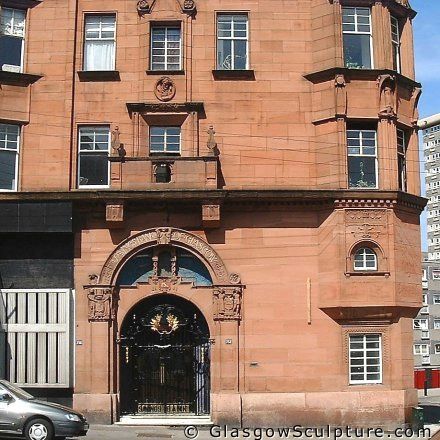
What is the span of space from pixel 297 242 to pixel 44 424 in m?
9.89

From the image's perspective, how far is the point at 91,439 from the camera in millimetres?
20375

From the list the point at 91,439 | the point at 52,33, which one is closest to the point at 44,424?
the point at 91,439

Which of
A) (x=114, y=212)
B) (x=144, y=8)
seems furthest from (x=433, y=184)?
(x=114, y=212)

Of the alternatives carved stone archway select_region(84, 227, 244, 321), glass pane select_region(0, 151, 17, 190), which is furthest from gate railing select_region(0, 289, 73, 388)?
glass pane select_region(0, 151, 17, 190)

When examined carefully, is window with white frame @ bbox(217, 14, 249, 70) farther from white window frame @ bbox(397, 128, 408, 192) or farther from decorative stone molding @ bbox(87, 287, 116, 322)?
decorative stone molding @ bbox(87, 287, 116, 322)

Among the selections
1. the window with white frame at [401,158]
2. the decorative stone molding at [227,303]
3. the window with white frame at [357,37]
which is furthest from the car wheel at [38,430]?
the window with white frame at [357,37]

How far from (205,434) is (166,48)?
12617 mm

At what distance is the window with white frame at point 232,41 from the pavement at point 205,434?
11.7 m

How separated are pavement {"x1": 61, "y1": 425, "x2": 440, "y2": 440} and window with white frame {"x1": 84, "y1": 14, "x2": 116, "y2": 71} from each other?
462 inches

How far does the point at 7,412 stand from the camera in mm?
18234

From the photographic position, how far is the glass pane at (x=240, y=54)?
2544 centimetres

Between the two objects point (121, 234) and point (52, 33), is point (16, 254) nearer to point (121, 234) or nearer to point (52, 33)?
point (121, 234)

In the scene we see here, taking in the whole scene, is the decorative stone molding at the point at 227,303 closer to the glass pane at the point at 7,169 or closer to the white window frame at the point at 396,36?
the glass pane at the point at 7,169

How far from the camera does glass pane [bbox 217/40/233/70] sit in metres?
25.4
